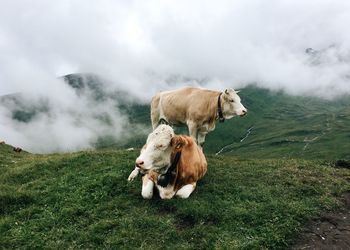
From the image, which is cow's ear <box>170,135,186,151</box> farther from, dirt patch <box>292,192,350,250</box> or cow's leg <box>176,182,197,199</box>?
dirt patch <box>292,192,350,250</box>

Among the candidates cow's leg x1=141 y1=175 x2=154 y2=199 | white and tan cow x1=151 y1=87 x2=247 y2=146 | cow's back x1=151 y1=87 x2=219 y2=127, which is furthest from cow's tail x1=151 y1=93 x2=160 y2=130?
cow's leg x1=141 y1=175 x2=154 y2=199

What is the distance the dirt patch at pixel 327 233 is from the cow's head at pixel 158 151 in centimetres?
487

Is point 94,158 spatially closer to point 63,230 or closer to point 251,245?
point 63,230

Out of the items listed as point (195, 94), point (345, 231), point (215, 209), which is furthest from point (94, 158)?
point (345, 231)

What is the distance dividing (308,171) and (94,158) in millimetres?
11058

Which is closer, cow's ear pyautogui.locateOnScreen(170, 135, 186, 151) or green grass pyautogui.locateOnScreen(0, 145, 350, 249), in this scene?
green grass pyautogui.locateOnScreen(0, 145, 350, 249)

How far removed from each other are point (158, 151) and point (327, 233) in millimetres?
5915

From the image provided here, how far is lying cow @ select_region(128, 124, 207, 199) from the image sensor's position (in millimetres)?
12555

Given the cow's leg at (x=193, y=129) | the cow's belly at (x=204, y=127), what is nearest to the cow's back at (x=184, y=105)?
the cow's leg at (x=193, y=129)

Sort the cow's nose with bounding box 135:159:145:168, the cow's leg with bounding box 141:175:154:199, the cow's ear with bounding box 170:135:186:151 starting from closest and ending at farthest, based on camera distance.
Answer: the cow's nose with bounding box 135:159:145:168
the cow's ear with bounding box 170:135:186:151
the cow's leg with bounding box 141:175:154:199

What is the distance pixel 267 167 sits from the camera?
758 inches

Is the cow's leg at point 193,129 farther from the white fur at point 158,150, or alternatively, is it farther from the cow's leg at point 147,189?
the white fur at point 158,150

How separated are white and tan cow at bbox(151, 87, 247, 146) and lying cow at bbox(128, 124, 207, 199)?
5.66 meters

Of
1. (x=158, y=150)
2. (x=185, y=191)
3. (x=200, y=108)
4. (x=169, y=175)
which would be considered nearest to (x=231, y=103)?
(x=200, y=108)
